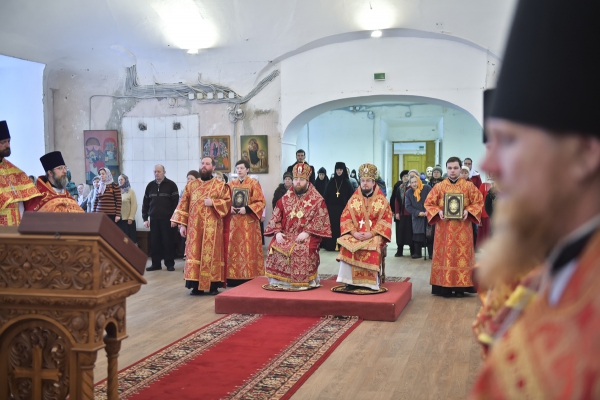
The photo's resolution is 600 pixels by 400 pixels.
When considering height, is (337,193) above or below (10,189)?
below

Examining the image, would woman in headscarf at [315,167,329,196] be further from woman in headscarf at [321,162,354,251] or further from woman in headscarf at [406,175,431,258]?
woman in headscarf at [406,175,431,258]

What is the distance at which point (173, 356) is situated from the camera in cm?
528

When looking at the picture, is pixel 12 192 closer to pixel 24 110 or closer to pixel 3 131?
pixel 3 131

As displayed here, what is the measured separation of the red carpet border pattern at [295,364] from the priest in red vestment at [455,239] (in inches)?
71.1

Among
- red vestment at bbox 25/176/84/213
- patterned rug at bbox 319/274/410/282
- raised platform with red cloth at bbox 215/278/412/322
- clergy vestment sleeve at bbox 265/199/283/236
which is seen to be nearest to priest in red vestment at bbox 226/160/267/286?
clergy vestment sleeve at bbox 265/199/283/236

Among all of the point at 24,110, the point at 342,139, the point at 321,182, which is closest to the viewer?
the point at 24,110

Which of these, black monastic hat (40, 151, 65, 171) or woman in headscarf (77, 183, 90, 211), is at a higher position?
black monastic hat (40, 151, 65, 171)

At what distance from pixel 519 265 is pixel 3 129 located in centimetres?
496

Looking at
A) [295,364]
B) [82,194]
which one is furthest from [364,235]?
[82,194]

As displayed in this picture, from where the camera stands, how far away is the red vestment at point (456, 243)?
792cm

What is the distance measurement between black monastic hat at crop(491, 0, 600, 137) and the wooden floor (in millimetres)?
3772

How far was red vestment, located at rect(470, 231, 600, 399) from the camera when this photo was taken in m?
0.69

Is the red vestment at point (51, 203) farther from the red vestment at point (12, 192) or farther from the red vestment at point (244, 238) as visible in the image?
the red vestment at point (244, 238)

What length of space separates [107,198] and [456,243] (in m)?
5.84
